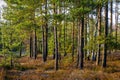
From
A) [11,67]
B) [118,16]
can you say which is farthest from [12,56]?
[118,16]

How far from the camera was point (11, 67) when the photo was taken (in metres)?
25.8

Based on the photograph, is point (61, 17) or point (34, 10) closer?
point (61, 17)

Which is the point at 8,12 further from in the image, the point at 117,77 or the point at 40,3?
the point at 117,77

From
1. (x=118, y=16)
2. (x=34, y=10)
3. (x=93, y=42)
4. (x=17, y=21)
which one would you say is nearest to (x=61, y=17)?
(x=93, y=42)

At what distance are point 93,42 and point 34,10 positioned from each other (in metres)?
9.72

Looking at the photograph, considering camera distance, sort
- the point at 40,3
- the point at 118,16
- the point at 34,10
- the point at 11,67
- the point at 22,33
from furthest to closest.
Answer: the point at 118,16, the point at 22,33, the point at 34,10, the point at 40,3, the point at 11,67

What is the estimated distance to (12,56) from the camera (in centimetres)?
2709

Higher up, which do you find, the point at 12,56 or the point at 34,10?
the point at 34,10

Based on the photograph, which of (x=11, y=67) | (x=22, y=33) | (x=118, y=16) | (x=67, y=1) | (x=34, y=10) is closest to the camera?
(x=67, y=1)

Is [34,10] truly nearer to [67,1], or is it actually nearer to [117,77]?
[67,1]

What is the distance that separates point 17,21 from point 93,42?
42.6 ft

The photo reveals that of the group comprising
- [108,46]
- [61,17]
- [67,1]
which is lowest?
[108,46]

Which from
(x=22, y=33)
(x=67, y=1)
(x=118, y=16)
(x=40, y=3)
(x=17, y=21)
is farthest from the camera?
(x=118, y=16)

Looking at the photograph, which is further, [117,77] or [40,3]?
[40,3]
